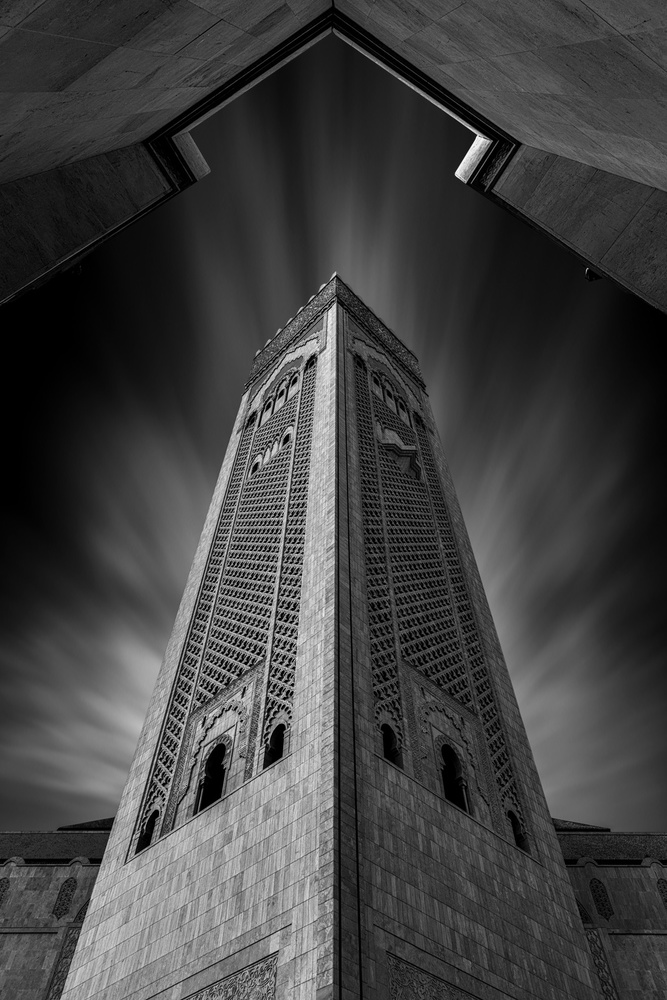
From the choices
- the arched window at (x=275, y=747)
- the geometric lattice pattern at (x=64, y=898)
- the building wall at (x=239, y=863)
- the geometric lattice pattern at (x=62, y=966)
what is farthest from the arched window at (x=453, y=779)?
the geometric lattice pattern at (x=64, y=898)

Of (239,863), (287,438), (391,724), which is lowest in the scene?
(239,863)

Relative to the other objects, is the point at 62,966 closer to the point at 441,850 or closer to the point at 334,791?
the point at 441,850

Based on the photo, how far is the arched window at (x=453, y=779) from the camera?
29.7 ft

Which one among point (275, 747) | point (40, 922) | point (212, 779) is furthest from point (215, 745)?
point (40, 922)

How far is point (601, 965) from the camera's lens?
12031 mm

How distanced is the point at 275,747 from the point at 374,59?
8277 mm

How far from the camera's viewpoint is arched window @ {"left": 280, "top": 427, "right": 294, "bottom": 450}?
1556 centimetres

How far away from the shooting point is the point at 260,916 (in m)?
6.62

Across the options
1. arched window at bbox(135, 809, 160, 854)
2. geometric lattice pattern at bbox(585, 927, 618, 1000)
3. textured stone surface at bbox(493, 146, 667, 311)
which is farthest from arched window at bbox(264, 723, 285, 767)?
geometric lattice pattern at bbox(585, 927, 618, 1000)

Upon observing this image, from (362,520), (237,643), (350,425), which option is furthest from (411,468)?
(237,643)

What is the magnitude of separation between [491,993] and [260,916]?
2495 mm

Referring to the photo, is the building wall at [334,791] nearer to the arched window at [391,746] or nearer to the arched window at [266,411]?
the arched window at [391,746]

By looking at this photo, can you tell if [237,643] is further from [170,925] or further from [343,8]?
[343,8]

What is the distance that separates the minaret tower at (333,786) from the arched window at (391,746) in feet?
0.20
